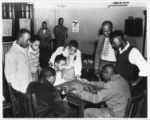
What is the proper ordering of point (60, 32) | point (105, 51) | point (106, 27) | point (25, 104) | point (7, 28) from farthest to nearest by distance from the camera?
point (60, 32) < point (7, 28) < point (105, 51) < point (106, 27) < point (25, 104)

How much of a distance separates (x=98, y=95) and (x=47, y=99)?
0.49m

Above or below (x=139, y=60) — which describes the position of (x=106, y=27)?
above

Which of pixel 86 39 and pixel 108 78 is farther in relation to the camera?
pixel 86 39

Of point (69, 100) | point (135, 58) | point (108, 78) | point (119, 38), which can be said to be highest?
point (119, 38)

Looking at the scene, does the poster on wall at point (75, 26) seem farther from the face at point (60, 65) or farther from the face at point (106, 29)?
the face at point (60, 65)

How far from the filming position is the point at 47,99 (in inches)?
85.6

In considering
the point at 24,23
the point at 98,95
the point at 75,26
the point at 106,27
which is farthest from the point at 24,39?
the point at 75,26

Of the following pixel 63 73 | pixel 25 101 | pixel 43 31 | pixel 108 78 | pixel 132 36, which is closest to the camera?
pixel 25 101

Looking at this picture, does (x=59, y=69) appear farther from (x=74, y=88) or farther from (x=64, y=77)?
(x=74, y=88)

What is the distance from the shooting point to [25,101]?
1.96 meters

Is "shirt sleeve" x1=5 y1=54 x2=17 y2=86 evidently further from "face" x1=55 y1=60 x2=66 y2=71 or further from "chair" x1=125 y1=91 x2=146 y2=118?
"chair" x1=125 y1=91 x2=146 y2=118

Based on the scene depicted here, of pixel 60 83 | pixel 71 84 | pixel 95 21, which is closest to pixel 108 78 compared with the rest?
pixel 71 84

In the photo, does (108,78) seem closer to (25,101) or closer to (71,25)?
(25,101)

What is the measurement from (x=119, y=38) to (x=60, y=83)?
2.81 feet
